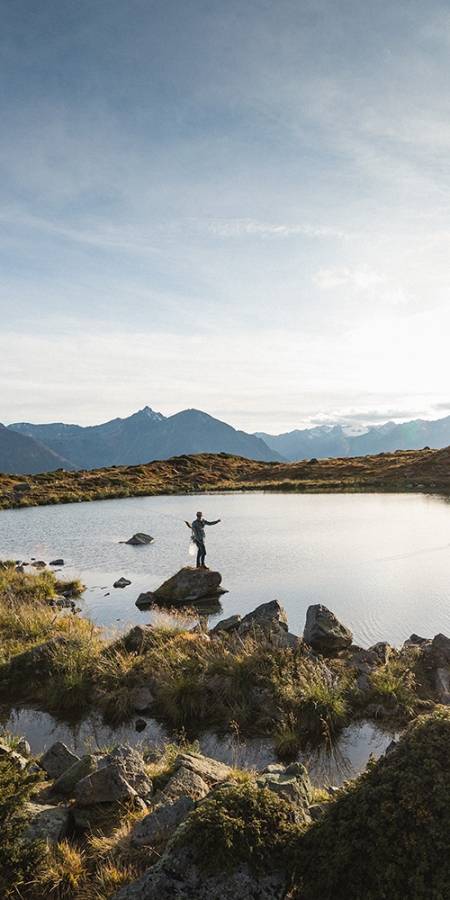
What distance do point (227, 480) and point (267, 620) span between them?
8284 cm

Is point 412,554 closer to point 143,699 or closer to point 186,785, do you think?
point 143,699

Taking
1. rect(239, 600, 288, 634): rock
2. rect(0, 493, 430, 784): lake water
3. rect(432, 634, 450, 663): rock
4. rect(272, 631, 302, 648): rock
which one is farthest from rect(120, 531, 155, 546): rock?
rect(432, 634, 450, 663): rock

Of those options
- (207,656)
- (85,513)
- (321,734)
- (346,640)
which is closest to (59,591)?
(207,656)

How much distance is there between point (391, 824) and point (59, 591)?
20664 mm

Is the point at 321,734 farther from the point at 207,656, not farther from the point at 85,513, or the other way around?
the point at 85,513

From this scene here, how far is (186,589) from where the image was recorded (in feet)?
68.0

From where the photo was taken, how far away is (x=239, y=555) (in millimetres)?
27797

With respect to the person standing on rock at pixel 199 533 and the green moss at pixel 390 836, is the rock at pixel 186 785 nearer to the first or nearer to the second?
the green moss at pixel 390 836

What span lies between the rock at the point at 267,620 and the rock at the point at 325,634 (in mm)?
878

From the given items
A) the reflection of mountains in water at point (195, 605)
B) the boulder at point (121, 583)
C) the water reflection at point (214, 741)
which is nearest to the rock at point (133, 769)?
the water reflection at point (214, 741)

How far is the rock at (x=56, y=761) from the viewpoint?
7956 mm

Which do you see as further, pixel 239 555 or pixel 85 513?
pixel 85 513

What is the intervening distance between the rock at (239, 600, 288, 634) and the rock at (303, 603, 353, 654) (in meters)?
0.88

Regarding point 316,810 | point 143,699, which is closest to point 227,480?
point 143,699
